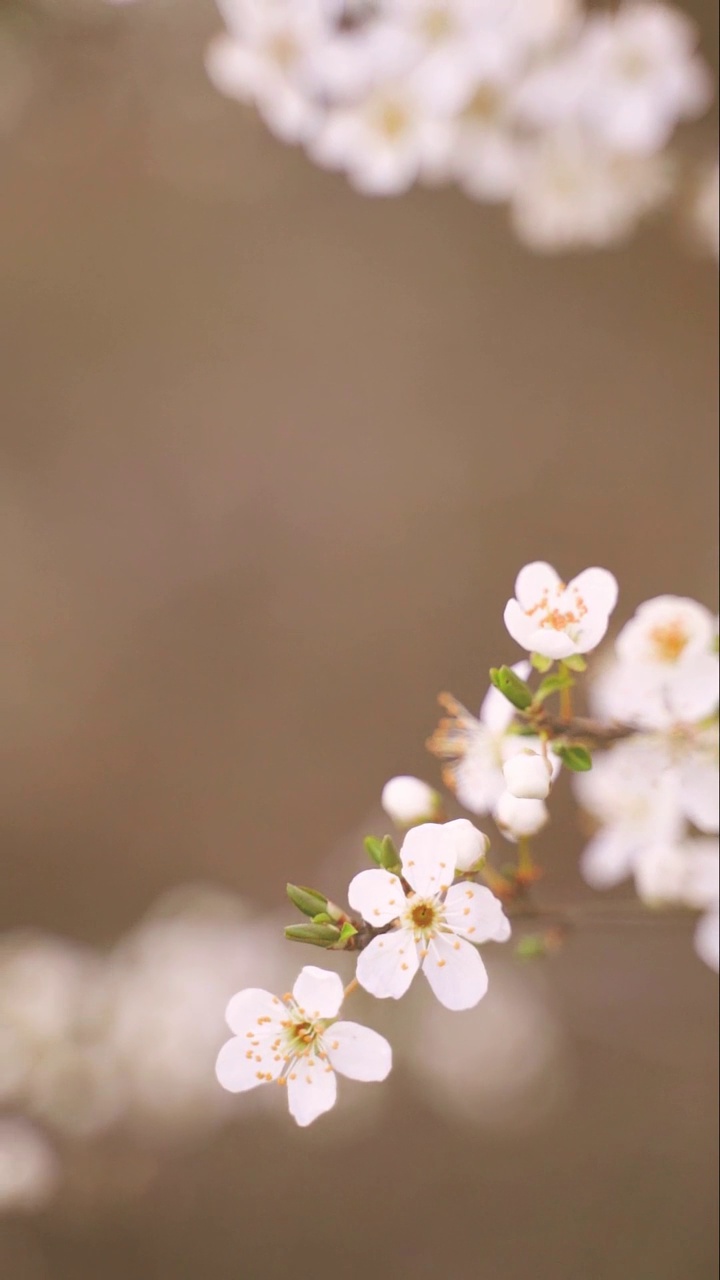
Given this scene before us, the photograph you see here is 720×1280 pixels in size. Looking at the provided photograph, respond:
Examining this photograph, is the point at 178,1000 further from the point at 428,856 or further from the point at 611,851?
the point at 428,856

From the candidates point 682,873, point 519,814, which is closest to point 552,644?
point 519,814

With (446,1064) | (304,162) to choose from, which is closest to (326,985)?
(446,1064)

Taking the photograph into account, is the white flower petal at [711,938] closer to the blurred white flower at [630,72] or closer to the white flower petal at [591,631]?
the white flower petal at [591,631]

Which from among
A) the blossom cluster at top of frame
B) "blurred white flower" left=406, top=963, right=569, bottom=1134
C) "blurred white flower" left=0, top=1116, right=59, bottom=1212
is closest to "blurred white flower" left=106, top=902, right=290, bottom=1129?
"blurred white flower" left=0, top=1116, right=59, bottom=1212

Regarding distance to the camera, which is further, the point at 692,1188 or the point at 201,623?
the point at 201,623

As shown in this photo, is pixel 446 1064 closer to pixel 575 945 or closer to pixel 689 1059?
pixel 575 945
